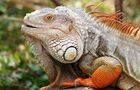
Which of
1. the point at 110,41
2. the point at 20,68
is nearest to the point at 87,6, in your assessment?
the point at 110,41

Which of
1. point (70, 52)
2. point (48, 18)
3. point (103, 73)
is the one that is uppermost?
point (48, 18)

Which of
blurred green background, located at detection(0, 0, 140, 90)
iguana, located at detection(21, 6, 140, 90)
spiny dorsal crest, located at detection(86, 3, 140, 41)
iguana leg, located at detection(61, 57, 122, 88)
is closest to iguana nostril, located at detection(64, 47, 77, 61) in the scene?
iguana, located at detection(21, 6, 140, 90)

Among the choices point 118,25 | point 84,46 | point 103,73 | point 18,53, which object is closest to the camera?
point 103,73

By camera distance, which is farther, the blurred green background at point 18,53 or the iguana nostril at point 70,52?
the blurred green background at point 18,53

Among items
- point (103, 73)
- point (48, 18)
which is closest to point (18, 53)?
point (48, 18)

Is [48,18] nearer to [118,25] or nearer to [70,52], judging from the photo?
[70,52]

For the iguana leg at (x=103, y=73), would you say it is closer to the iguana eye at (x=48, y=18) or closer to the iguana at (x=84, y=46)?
the iguana at (x=84, y=46)

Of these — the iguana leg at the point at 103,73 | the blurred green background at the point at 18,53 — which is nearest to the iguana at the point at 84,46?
the iguana leg at the point at 103,73

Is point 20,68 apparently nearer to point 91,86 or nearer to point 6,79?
point 6,79
